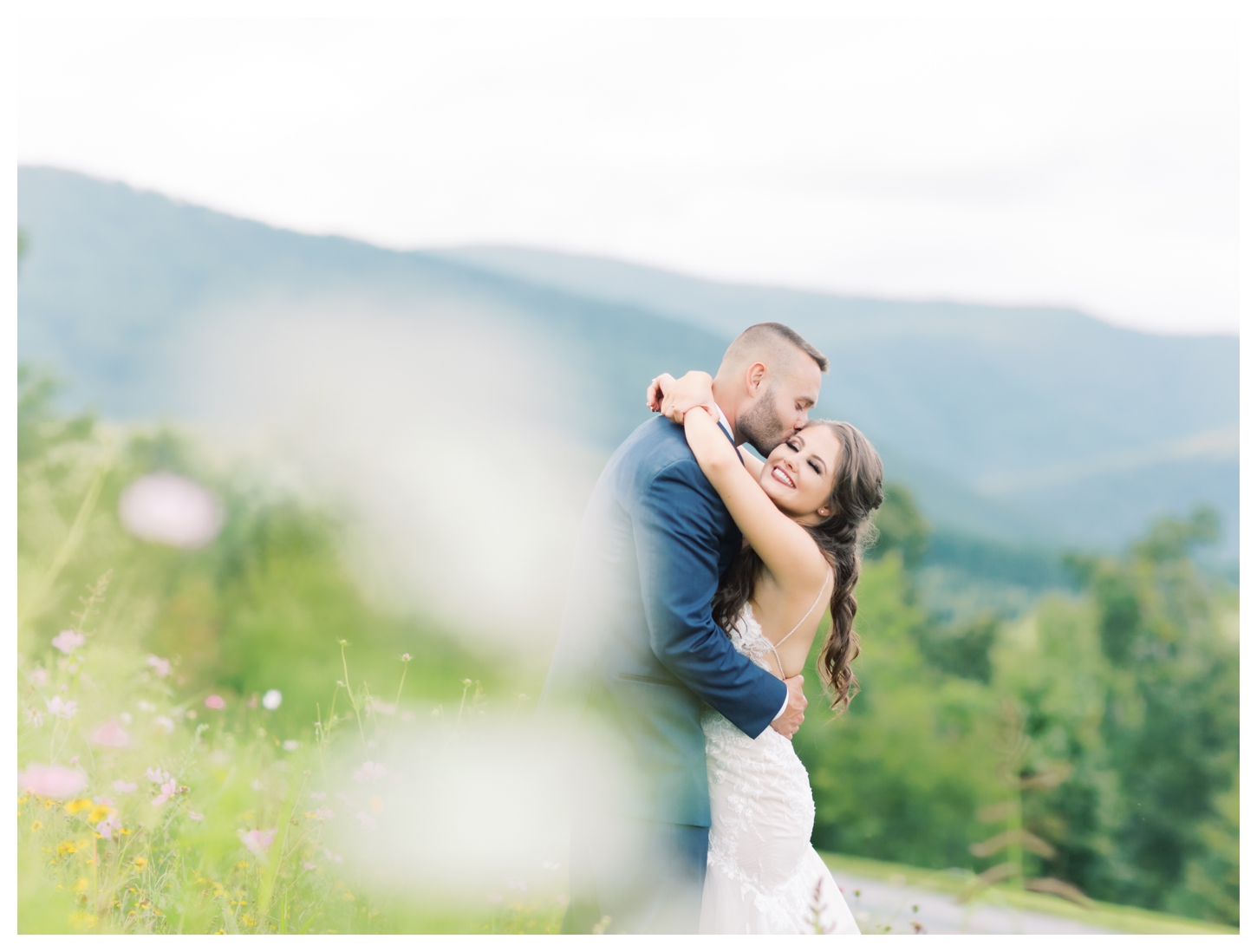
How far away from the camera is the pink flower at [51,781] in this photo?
10.6ft

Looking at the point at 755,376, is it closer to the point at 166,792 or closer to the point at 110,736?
the point at 166,792

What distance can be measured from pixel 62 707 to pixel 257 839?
3.41 feet

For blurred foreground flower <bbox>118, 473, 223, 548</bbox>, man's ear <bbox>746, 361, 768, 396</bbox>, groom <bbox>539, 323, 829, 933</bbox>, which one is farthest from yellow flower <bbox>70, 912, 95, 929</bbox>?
blurred foreground flower <bbox>118, 473, 223, 548</bbox>

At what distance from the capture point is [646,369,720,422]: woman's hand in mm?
2785

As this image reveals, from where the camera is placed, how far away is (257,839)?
3359 mm

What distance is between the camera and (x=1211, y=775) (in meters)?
25.5

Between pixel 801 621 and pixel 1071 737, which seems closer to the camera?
pixel 801 621

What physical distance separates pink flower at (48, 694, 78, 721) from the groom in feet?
→ 6.98

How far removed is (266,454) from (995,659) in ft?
76.7

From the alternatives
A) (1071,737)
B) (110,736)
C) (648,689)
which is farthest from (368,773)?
(1071,737)

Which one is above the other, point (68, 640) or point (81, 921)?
point (68, 640)

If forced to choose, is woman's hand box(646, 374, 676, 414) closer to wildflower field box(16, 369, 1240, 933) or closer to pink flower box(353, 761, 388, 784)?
wildflower field box(16, 369, 1240, 933)
